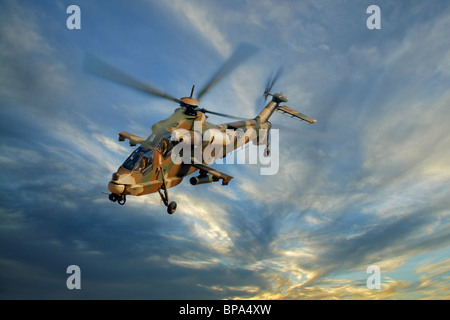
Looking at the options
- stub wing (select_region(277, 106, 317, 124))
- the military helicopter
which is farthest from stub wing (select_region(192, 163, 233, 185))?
stub wing (select_region(277, 106, 317, 124))

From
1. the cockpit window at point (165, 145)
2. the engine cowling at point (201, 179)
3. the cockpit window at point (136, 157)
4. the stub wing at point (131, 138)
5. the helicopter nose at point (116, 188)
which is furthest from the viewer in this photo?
the stub wing at point (131, 138)

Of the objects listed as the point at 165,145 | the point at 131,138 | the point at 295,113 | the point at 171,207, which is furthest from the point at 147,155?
the point at 295,113

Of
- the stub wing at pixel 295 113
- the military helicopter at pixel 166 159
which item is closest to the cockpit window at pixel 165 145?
the military helicopter at pixel 166 159

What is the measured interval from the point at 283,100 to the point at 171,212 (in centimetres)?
1952

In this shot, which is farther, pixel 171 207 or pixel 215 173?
pixel 215 173

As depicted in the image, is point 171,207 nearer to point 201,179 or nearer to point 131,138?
point 201,179

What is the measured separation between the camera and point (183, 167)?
23.0m

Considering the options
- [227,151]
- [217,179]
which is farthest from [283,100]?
[217,179]

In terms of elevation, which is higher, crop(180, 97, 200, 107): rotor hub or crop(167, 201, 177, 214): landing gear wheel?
crop(180, 97, 200, 107): rotor hub

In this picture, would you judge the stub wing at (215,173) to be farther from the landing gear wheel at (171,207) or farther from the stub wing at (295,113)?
the stub wing at (295,113)

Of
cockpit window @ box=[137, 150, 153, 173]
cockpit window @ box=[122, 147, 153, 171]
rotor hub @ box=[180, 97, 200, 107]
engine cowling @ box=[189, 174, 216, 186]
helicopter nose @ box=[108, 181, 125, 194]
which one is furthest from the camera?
rotor hub @ box=[180, 97, 200, 107]

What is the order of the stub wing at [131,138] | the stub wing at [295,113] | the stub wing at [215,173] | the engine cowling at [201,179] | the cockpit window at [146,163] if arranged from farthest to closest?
the stub wing at [295,113] → the stub wing at [131,138] → the stub wing at [215,173] → the engine cowling at [201,179] → the cockpit window at [146,163]

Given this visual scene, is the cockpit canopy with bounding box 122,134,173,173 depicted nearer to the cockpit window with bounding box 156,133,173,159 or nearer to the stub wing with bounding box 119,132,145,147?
the cockpit window with bounding box 156,133,173,159

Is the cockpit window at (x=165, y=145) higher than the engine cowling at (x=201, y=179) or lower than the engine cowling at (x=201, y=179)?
higher
